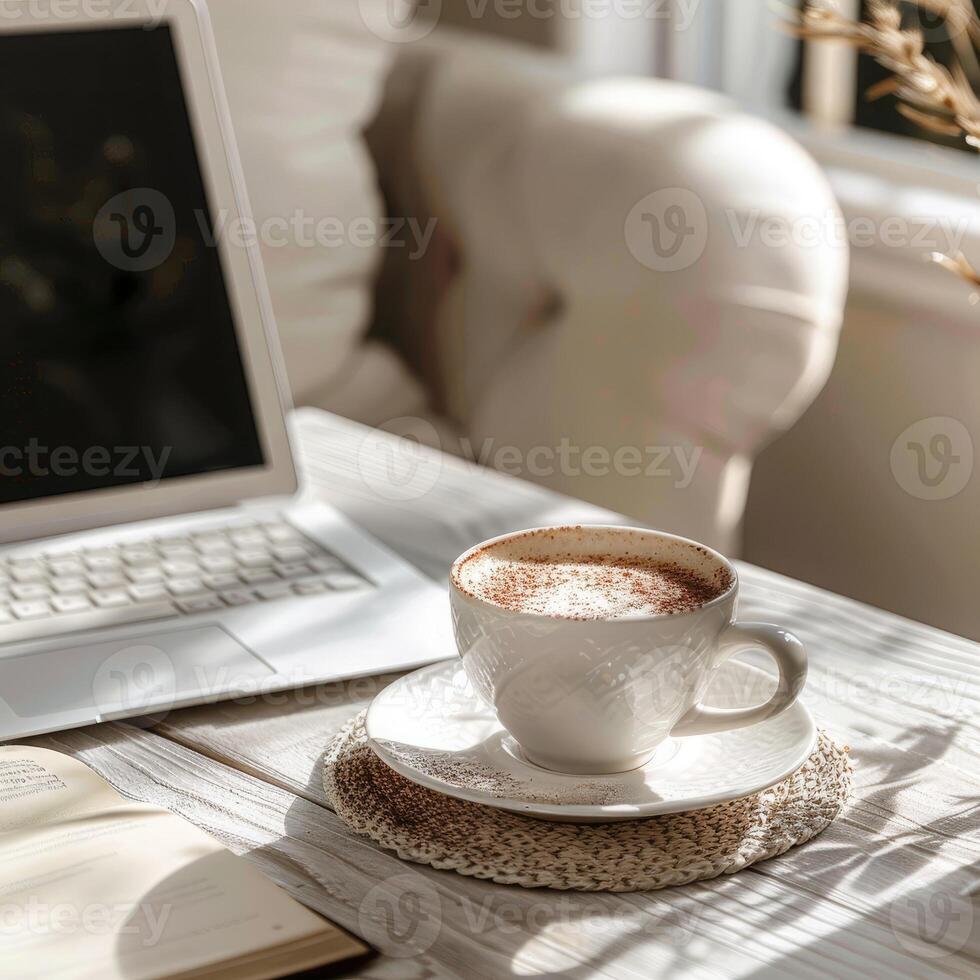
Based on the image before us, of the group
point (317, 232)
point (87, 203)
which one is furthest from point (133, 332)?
point (317, 232)

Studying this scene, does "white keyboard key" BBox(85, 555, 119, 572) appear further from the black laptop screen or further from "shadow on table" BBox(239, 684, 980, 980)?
"shadow on table" BBox(239, 684, 980, 980)

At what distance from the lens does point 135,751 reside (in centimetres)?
59

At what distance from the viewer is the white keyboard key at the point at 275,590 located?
0.74m

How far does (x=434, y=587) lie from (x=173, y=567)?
6.0 inches

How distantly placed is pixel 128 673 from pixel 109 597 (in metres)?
0.09

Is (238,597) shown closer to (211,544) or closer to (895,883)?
(211,544)

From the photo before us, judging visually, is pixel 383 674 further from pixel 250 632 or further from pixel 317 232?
pixel 317 232
